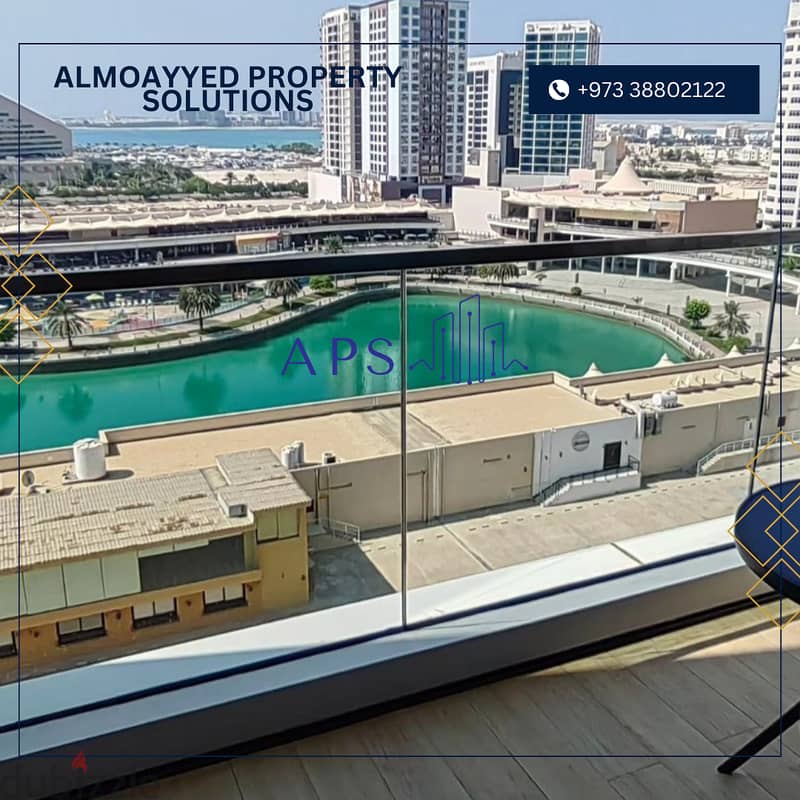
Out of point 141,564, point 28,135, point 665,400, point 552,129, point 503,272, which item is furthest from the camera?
point 552,129

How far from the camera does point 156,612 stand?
4.94ft

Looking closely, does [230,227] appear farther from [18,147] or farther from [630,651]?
[630,651]

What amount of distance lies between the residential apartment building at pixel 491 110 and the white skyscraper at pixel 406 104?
41cm

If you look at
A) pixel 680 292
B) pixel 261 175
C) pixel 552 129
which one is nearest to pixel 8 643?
pixel 680 292

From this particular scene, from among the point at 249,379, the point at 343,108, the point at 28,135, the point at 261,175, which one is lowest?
the point at 249,379

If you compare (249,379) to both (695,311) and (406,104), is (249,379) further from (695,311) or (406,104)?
(406,104)

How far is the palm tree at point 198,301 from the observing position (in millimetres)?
1389

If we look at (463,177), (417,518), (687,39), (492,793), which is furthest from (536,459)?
(687,39)

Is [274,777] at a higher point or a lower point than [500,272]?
lower

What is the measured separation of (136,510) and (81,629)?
267 mm

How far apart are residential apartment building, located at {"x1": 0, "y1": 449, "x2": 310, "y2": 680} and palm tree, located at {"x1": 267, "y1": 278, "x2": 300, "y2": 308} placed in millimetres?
410

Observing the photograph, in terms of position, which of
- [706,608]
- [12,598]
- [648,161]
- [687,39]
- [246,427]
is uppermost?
[687,39]

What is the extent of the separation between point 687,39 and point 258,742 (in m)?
25.7

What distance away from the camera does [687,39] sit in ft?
75.6
